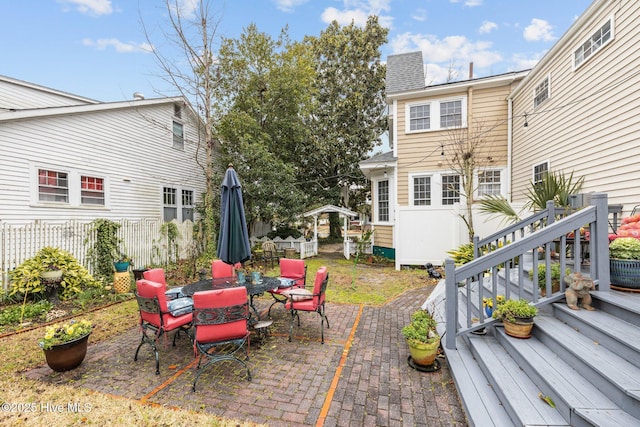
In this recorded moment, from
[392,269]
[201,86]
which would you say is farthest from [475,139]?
[201,86]

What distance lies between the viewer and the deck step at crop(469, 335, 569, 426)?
2.23 meters

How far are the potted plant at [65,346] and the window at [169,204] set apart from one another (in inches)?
362

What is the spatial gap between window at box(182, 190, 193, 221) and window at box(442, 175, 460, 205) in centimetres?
1163

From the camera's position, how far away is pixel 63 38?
10469 mm

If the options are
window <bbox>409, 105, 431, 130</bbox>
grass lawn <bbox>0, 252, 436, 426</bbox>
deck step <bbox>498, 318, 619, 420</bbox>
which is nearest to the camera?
deck step <bbox>498, 318, 619, 420</bbox>

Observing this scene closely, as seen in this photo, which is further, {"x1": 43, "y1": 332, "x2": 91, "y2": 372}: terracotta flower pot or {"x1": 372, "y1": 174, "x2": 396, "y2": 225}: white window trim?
{"x1": 372, "y1": 174, "x2": 396, "y2": 225}: white window trim

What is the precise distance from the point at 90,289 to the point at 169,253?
366cm

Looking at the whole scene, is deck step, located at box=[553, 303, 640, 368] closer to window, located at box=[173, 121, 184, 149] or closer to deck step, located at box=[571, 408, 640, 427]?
deck step, located at box=[571, 408, 640, 427]

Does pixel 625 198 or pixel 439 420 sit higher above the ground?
pixel 625 198

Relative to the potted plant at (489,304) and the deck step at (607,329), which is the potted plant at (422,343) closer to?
the potted plant at (489,304)

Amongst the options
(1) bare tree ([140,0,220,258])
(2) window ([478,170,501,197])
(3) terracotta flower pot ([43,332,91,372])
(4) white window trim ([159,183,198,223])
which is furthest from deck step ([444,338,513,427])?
(4) white window trim ([159,183,198,223])

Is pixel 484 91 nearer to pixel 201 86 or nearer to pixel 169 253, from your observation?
pixel 201 86

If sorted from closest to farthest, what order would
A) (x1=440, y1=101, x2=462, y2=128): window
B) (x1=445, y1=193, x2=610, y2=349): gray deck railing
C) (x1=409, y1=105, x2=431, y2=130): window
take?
(x1=445, y1=193, x2=610, y2=349): gray deck railing → (x1=440, y1=101, x2=462, y2=128): window → (x1=409, y1=105, x2=431, y2=130): window

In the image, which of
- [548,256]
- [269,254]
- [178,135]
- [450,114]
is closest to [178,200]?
[178,135]
